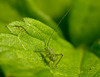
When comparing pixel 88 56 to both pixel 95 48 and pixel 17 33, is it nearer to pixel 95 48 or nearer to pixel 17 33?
pixel 95 48

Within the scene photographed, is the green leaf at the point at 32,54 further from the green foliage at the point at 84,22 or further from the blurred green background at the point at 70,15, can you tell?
the green foliage at the point at 84,22

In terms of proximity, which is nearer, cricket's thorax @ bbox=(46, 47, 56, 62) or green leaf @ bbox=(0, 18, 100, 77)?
green leaf @ bbox=(0, 18, 100, 77)

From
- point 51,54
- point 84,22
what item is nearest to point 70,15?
point 84,22

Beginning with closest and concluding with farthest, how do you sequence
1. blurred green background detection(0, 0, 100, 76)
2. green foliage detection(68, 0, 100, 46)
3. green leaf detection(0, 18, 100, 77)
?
green leaf detection(0, 18, 100, 77) < blurred green background detection(0, 0, 100, 76) < green foliage detection(68, 0, 100, 46)

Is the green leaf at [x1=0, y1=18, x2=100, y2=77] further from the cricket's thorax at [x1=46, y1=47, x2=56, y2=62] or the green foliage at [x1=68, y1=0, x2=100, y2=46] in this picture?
the green foliage at [x1=68, y1=0, x2=100, y2=46]

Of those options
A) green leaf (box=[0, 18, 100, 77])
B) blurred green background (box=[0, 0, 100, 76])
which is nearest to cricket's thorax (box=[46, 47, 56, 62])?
green leaf (box=[0, 18, 100, 77])

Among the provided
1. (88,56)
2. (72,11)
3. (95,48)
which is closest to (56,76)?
(88,56)

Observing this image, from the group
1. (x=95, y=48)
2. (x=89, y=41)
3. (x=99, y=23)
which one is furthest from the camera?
(x=89, y=41)
